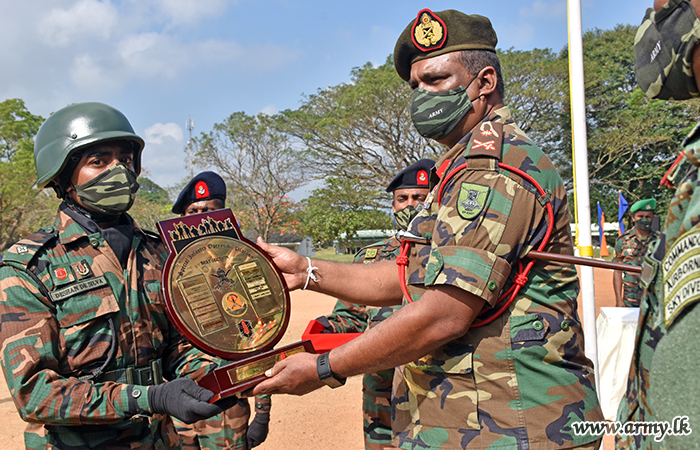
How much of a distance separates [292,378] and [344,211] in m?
17.3

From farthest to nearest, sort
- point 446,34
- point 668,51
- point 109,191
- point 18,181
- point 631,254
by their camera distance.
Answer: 1. point 18,181
2. point 631,254
3. point 109,191
4. point 446,34
5. point 668,51

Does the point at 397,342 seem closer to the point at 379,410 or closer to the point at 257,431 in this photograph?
the point at 379,410

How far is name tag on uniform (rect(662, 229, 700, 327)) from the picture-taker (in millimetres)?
1022

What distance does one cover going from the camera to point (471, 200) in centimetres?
181

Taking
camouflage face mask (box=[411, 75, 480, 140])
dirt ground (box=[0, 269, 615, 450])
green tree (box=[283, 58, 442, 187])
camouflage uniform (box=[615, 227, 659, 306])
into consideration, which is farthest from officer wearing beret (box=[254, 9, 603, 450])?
green tree (box=[283, 58, 442, 187])

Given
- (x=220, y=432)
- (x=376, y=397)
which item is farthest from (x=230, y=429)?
(x=376, y=397)

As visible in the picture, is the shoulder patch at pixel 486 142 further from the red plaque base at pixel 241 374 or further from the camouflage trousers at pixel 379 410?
the camouflage trousers at pixel 379 410

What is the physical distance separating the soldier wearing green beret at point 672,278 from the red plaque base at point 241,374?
4.48 feet

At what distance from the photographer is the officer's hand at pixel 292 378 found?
6.84ft

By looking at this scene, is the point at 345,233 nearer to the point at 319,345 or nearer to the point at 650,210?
the point at 650,210

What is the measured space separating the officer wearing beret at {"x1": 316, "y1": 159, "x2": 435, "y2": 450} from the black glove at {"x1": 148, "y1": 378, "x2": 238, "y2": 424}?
1634mm

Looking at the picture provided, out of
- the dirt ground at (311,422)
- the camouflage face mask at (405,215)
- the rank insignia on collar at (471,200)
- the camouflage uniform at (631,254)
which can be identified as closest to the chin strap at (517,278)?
the rank insignia on collar at (471,200)

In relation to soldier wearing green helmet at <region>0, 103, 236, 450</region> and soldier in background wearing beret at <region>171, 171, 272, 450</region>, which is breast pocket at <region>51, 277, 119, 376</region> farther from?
soldier in background wearing beret at <region>171, 171, 272, 450</region>

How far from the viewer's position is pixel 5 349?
76.1 inches
